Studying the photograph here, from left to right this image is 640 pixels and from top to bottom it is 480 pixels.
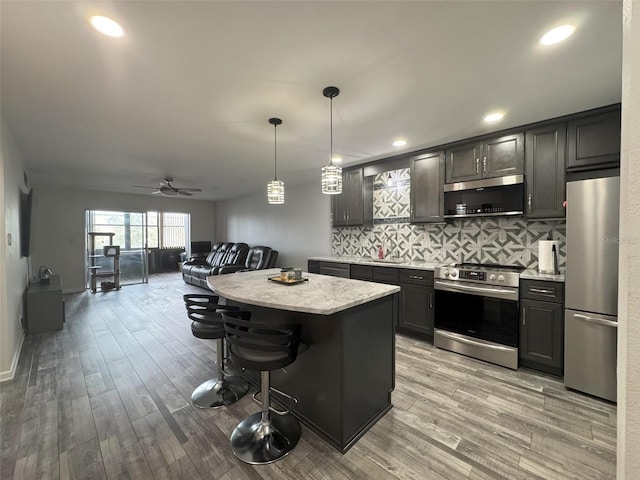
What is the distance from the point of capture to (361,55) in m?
1.73

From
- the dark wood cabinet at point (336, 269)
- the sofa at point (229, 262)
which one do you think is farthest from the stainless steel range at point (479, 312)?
the sofa at point (229, 262)

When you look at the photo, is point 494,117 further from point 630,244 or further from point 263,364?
point 263,364

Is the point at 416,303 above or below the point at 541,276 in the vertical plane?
below

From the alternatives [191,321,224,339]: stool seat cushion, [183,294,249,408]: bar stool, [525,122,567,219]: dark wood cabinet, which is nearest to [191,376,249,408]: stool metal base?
[183,294,249,408]: bar stool

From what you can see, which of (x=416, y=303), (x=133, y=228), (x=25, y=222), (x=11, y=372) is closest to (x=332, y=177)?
(x=416, y=303)

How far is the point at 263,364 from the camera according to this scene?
157cm

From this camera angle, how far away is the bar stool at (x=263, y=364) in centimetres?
159

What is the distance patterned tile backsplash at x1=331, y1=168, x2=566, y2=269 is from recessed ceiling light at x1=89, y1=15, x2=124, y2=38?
3563 mm

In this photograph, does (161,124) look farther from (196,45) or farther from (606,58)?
(606,58)

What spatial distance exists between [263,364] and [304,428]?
0.74 meters

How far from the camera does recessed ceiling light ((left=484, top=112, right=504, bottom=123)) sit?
8.51 ft

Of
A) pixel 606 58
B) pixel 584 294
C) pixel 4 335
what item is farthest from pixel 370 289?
pixel 4 335

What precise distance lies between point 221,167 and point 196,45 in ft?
10.5

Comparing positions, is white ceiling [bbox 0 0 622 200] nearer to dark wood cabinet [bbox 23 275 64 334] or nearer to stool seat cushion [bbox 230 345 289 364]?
stool seat cushion [bbox 230 345 289 364]
